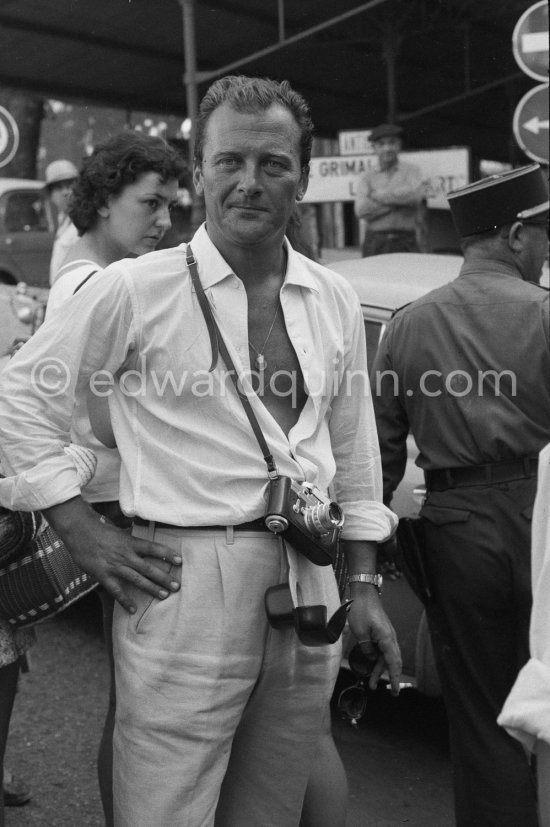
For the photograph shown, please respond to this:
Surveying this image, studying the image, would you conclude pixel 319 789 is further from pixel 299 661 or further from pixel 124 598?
pixel 124 598

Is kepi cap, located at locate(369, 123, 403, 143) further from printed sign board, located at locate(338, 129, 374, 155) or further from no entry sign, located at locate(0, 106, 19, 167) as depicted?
no entry sign, located at locate(0, 106, 19, 167)

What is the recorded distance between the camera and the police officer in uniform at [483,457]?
3250 mm

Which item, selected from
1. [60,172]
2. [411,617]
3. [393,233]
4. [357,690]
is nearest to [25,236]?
[60,172]

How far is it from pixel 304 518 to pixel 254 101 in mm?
877

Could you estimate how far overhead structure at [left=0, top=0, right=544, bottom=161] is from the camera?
1188 cm

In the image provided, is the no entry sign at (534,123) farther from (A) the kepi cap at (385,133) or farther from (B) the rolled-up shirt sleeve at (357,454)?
(B) the rolled-up shirt sleeve at (357,454)

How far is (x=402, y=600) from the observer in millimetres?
4062

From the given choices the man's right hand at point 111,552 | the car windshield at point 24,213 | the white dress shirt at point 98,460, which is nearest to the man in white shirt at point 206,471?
the man's right hand at point 111,552

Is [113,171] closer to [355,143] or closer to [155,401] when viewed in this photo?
[155,401]

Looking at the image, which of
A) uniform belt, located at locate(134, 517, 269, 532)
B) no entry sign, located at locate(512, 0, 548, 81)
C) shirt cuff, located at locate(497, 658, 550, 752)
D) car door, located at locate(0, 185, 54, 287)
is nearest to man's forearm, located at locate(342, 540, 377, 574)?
uniform belt, located at locate(134, 517, 269, 532)

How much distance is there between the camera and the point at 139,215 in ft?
11.7

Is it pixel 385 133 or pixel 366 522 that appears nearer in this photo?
pixel 366 522

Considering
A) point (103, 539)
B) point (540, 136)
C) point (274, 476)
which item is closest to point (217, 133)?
point (274, 476)

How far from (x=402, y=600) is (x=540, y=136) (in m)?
4.66
